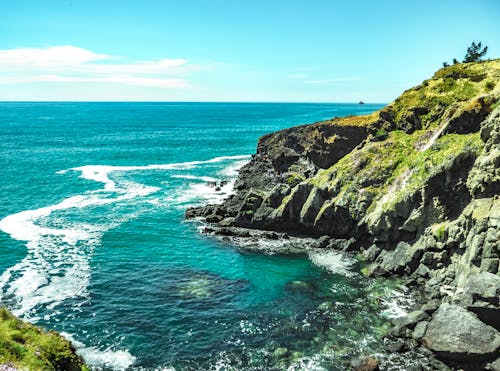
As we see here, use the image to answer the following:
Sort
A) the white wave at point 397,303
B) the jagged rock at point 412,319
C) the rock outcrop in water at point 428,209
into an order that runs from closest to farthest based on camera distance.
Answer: the rock outcrop in water at point 428,209
the jagged rock at point 412,319
the white wave at point 397,303

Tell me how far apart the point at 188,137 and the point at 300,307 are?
15676 cm

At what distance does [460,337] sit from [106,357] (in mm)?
26226

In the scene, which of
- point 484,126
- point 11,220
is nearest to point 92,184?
point 11,220

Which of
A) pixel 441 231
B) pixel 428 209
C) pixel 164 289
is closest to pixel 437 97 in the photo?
pixel 428 209

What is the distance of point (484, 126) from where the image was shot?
4169cm

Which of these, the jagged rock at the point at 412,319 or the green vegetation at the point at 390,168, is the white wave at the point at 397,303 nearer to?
the jagged rock at the point at 412,319

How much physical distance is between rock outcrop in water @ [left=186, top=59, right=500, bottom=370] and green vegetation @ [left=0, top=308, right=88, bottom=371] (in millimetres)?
24180

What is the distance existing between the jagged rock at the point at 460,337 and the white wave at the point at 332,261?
46.7ft

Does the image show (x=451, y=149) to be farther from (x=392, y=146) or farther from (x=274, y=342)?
(x=274, y=342)

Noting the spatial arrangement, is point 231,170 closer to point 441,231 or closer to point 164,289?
point 164,289

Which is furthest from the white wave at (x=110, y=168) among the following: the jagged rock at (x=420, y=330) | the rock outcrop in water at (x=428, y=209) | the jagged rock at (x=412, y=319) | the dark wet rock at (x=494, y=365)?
the dark wet rock at (x=494, y=365)

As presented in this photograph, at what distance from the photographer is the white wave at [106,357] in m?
30.1

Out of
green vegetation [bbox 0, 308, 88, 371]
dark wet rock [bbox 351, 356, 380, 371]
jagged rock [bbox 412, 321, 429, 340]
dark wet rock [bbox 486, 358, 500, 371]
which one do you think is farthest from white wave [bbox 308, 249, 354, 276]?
green vegetation [bbox 0, 308, 88, 371]

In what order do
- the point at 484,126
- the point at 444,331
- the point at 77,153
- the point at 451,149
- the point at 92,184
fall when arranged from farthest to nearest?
the point at 77,153, the point at 92,184, the point at 451,149, the point at 484,126, the point at 444,331
